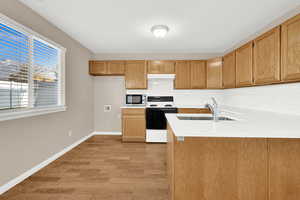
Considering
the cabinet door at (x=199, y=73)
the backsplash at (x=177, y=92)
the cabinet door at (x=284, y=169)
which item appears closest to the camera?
the cabinet door at (x=284, y=169)

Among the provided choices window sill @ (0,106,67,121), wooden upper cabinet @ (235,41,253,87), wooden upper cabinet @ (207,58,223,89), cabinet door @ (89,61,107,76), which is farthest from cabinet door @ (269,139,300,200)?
cabinet door @ (89,61,107,76)

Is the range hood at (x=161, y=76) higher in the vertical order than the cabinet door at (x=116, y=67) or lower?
lower

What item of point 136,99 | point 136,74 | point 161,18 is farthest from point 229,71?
point 136,99

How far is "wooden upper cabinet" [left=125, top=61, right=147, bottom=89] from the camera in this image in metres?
3.97

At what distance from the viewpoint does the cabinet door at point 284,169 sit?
113cm

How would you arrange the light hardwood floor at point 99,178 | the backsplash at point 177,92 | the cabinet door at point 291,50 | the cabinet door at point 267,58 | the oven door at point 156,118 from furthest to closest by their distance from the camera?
1. the backsplash at point 177,92
2. the oven door at point 156,118
3. the cabinet door at point 267,58
4. the light hardwood floor at point 99,178
5. the cabinet door at point 291,50

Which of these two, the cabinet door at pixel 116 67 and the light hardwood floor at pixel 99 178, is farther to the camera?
the cabinet door at pixel 116 67

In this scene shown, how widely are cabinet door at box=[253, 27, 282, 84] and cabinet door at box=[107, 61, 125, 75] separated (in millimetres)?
3017

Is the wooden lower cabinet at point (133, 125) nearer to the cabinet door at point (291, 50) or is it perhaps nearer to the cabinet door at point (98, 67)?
the cabinet door at point (98, 67)

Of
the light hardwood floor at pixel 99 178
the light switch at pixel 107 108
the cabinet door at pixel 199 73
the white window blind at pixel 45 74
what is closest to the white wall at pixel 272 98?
the cabinet door at pixel 199 73

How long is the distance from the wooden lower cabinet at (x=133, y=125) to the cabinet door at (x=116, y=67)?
108 centimetres

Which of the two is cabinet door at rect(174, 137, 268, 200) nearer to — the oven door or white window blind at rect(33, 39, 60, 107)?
white window blind at rect(33, 39, 60, 107)

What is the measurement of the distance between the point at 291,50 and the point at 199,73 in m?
2.29

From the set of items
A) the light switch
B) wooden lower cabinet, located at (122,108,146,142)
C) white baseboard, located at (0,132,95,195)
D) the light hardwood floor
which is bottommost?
the light hardwood floor
